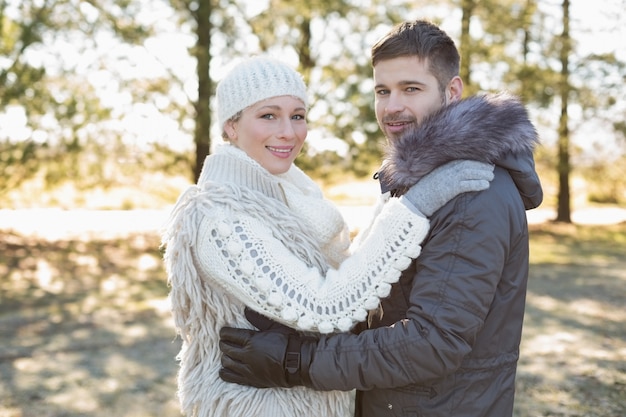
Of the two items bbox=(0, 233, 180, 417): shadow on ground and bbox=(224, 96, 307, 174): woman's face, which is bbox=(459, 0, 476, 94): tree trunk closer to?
bbox=(0, 233, 180, 417): shadow on ground


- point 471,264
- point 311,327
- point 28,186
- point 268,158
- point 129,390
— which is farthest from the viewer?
point 28,186

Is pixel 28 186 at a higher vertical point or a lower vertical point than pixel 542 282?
higher

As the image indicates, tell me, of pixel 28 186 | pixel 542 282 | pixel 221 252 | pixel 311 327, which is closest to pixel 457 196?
pixel 311 327

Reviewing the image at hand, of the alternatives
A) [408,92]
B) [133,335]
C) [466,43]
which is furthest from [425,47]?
[466,43]

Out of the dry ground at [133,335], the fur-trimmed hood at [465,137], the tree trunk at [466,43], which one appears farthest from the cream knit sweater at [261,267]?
the tree trunk at [466,43]

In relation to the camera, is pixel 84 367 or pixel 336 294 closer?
pixel 336 294

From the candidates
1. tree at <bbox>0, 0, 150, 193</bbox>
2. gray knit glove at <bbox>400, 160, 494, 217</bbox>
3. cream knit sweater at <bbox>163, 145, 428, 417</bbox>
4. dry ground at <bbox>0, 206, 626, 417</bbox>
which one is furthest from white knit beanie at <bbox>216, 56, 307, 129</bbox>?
tree at <bbox>0, 0, 150, 193</bbox>

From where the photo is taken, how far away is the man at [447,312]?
1.83 metres

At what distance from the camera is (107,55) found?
1162 cm

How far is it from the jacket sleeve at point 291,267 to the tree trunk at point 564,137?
14167 mm

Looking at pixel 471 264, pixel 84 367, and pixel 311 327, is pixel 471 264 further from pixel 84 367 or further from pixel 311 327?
pixel 84 367

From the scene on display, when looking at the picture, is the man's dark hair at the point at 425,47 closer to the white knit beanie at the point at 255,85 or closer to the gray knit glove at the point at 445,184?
the white knit beanie at the point at 255,85

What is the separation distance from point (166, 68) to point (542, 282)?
7.89 metres

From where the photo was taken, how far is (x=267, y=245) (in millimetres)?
2062
